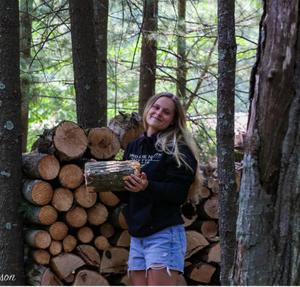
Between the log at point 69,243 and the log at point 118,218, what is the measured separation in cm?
42

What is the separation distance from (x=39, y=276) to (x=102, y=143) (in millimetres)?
1402

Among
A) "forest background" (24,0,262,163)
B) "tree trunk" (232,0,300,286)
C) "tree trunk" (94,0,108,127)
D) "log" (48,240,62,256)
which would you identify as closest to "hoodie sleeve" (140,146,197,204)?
"tree trunk" (232,0,300,286)

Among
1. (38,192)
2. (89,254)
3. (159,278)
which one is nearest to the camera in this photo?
(159,278)

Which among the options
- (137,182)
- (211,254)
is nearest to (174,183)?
(137,182)

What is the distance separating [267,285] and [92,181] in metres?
1.38

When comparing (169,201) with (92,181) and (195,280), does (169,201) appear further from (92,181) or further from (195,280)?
(195,280)

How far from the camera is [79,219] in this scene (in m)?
3.51

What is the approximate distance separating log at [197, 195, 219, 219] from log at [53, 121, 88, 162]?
5.22 ft

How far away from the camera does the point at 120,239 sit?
3.73 m

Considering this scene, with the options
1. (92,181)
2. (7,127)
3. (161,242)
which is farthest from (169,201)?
(7,127)

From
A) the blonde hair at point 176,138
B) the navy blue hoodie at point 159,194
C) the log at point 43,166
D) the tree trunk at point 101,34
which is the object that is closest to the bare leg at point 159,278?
the navy blue hoodie at point 159,194

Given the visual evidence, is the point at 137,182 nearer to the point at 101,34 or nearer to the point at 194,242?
the point at 194,242

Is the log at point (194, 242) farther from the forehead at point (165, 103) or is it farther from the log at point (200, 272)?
the forehead at point (165, 103)

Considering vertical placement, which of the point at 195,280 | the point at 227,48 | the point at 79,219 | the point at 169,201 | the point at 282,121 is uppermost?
the point at 227,48
